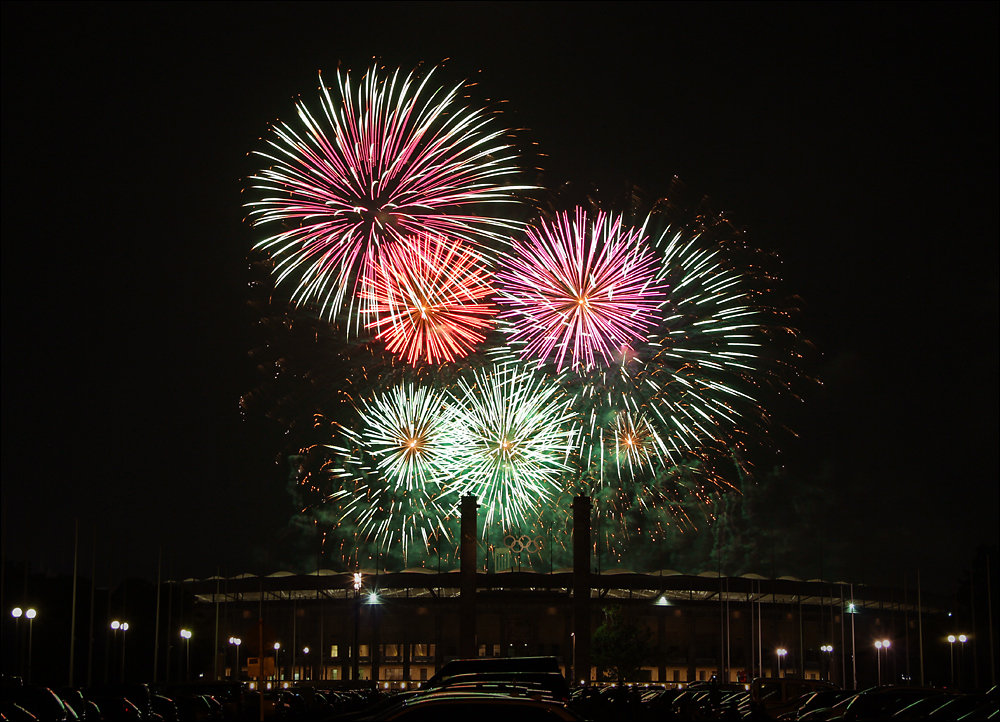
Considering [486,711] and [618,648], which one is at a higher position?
[486,711]

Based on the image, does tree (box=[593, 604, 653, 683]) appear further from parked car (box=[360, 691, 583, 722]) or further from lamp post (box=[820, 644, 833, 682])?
parked car (box=[360, 691, 583, 722])

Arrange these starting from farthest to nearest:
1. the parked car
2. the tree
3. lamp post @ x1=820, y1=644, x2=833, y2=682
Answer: lamp post @ x1=820, y1=644, x2=833, y2=682, the tree, the parked car

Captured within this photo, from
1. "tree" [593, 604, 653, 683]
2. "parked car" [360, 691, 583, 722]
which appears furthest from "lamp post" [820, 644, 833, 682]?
"parked car" [360, 691, 583, 722]

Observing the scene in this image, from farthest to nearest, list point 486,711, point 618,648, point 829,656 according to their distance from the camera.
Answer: point 829,656, point 618,648, point 486,711

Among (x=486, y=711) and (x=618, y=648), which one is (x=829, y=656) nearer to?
(x=618, y=648)

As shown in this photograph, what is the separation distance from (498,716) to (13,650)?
67.4m

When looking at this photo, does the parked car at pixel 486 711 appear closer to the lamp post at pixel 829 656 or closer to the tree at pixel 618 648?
the tree at pixel 618 648

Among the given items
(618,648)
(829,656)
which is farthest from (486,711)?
(829,656)

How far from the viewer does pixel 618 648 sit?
297ft

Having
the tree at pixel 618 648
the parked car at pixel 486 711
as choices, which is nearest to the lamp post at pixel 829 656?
the tree at pixel 618 648

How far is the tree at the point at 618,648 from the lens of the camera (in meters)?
90.3

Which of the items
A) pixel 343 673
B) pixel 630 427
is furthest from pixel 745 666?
pixel 630 427

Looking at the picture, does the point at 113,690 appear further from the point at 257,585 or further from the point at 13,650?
the point at 257,585

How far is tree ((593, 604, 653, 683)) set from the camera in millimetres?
90312
